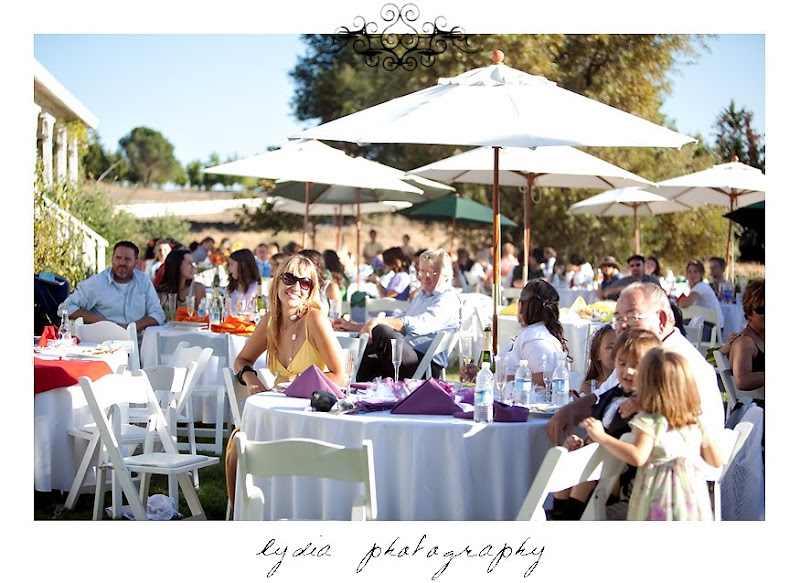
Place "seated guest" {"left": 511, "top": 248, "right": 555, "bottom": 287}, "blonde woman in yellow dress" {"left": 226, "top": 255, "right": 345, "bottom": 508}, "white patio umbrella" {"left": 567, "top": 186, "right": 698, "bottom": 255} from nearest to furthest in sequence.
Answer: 1. "blonde woman in yellow dress" {"left": 226, "top": 255, "right": 345, "bottom": 508}
2. "seated guest" {"left": 511, "top": 248, "right": 555, "bottom": 287}
3. "white patio umbrella" {"left": 567, "top": 186, "right": 698, "bottom": 255}

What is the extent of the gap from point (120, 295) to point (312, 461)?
549 centimetres

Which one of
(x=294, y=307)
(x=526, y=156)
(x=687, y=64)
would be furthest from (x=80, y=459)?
(x=687, y=64)

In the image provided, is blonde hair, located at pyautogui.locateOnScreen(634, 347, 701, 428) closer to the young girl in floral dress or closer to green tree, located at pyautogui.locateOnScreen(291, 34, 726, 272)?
the young girl in floral dress

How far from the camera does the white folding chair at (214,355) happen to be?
8.06 metres

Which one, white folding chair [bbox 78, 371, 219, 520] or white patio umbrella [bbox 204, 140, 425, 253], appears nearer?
white folding chair [bbox 78, 371, 219, 520]

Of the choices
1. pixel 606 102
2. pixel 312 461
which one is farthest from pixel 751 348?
pixel 606 102

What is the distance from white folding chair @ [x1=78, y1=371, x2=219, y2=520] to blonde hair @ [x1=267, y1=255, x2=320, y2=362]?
73 cm

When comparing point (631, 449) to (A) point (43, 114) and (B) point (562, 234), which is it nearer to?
(A) point (43, 114)

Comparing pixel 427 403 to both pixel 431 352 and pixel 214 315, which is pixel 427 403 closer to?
pixel 431 352

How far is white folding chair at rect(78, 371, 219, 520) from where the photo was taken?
5395mm

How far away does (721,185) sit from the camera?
44.7 ft

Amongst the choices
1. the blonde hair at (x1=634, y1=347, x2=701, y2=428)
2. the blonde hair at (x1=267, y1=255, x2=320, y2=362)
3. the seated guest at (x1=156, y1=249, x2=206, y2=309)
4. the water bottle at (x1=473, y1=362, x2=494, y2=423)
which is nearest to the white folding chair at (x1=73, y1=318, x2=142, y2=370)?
the seated guest at (x1=156, y1=249, x2=206, y2=309)
